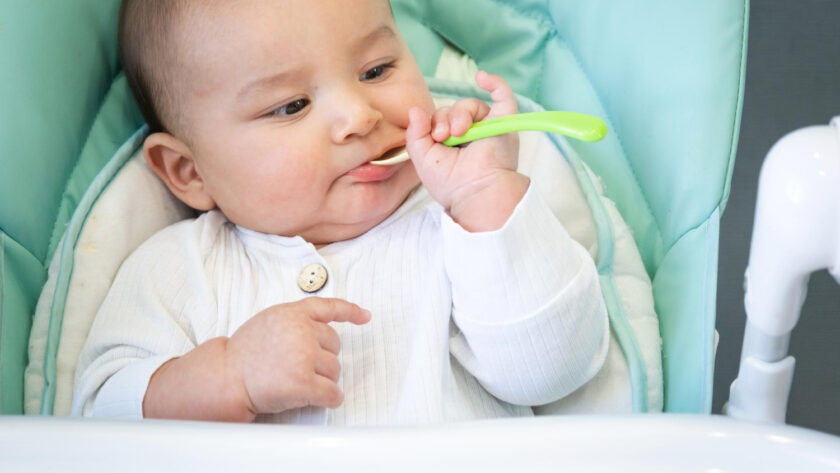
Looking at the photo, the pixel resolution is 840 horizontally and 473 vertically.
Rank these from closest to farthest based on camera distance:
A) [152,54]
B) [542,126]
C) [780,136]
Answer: [542,126], [152,54], [780,136]

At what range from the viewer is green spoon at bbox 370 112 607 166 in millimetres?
677

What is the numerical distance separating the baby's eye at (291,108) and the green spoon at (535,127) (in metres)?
0.09

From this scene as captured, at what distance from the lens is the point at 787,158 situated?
473 mm

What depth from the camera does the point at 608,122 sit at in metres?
0.96

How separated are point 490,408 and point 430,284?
13 centimetres

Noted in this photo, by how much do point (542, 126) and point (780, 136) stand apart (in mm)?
991

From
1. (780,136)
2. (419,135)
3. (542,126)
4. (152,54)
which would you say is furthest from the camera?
(780,136)

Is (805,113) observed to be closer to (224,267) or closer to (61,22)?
(224,267)

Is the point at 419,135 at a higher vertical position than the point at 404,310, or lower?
higher

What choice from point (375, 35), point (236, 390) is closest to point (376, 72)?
point (375, 35)

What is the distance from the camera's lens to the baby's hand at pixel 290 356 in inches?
28.4

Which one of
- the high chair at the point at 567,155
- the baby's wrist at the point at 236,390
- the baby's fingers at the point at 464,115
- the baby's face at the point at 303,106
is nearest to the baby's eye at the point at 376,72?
the baby's face at the point at 303,106

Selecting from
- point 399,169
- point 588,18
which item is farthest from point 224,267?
point 588,18

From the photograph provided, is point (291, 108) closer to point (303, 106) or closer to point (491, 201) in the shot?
point (303, 106)
